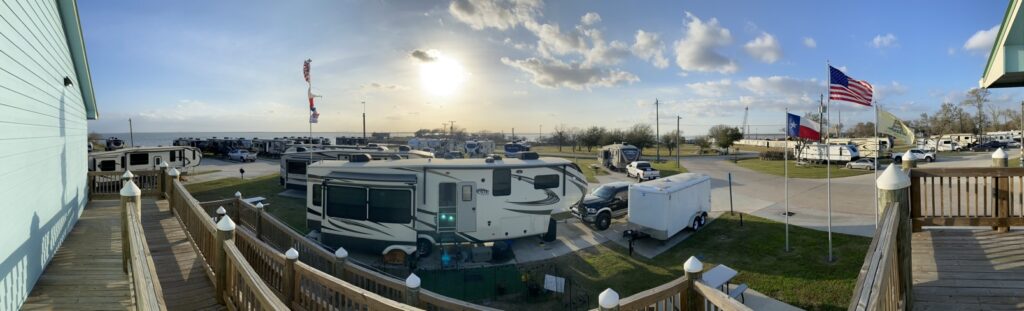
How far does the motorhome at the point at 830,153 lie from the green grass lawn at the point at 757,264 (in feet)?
73.0

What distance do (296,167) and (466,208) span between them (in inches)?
544

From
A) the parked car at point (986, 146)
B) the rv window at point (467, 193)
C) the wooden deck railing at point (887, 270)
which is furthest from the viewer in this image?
the parked car at point (986, 146)

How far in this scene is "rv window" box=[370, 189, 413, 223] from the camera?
11.4 metres

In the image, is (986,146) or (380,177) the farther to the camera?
(986,146)

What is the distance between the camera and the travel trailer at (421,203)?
452 inches

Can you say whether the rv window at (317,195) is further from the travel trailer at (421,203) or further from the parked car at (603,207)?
the parked car at (603,207)

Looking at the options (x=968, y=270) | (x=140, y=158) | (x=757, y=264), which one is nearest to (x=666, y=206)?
(x=757, y=264)

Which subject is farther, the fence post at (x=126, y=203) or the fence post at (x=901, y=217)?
the fence post at (x=126, y=203)

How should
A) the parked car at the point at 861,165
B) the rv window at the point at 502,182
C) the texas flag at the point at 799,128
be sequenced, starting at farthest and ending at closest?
Result: the parked car at the point at 861,165 → the texas flag at the point at 799,128 → the rv window at the point at 502,182

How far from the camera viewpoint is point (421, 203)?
11.7 m

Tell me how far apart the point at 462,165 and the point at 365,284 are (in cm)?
581

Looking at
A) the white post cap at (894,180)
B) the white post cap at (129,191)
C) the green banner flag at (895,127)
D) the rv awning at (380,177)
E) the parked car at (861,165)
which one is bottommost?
the parked car at (861,165)

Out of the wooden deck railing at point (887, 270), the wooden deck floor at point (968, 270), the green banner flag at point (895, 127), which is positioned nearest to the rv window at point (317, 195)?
the wooden deck railing at point (887, 270)

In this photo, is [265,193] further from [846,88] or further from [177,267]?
[846,88]
